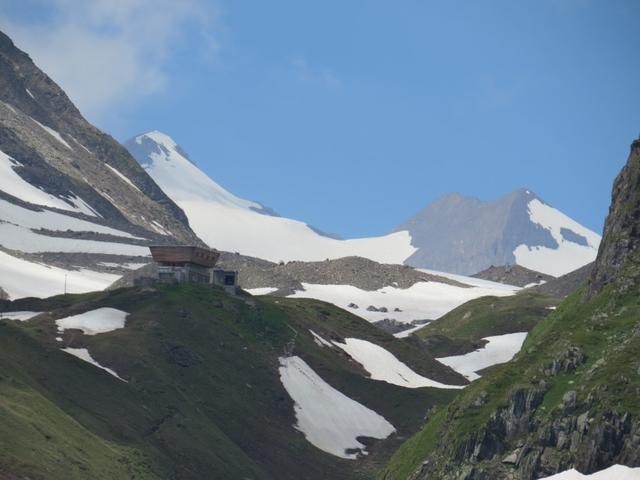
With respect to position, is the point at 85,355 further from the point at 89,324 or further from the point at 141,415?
the point at 141,415

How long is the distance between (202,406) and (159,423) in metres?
16.5

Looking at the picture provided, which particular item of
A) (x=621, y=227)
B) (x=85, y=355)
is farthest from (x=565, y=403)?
(x=85, y=355)

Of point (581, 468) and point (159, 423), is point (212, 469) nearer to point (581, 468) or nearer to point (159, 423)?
point (159, 423)

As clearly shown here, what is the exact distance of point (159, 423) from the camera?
165 m

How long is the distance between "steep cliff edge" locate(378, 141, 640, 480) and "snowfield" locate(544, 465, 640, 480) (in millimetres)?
672

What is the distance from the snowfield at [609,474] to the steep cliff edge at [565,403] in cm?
67

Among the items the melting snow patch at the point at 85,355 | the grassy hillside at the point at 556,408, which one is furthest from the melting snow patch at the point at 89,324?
the grassy hillside at the point at 556,408

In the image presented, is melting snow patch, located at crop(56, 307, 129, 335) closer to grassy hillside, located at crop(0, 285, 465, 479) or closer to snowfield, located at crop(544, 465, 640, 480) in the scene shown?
grassy hillside, located at crop(0, 285, 465, 479)

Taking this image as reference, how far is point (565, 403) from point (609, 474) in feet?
32.5

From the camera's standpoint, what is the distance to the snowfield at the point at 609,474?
356ft

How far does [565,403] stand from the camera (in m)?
118

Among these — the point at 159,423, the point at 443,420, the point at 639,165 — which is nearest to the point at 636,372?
the point at 443,420

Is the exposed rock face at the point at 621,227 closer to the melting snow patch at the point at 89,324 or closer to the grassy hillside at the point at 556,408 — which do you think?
the grassy hillside at the point at 556,408

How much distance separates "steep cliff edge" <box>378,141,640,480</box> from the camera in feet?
372
